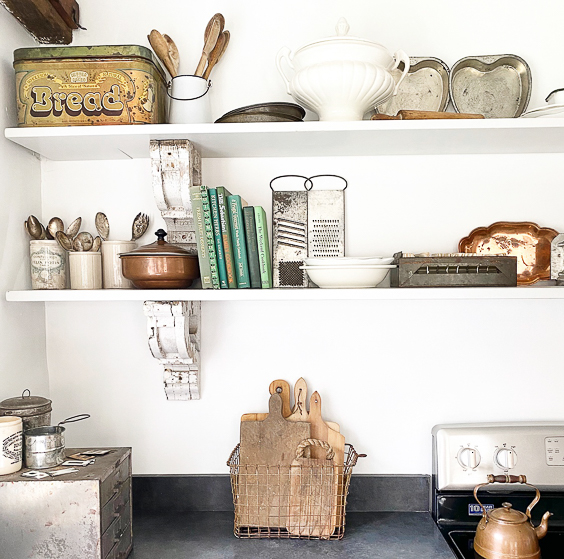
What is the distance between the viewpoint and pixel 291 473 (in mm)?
1390

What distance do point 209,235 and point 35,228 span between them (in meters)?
0.47

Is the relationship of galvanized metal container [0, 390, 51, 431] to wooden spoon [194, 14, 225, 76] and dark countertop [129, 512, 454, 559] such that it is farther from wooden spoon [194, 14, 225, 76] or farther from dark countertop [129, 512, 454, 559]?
wooden spoon [194, 14, 225, 76]

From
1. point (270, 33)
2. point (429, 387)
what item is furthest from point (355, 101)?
point (429, 387)

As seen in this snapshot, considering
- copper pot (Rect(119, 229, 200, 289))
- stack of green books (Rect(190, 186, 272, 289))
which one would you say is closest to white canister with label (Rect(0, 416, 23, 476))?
copper pot (Rect(119, 229, 200, 289))

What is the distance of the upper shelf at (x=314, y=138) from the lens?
1.24 meters

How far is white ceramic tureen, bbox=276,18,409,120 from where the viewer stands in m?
1.24

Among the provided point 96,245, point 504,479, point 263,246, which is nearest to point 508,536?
point 504,479

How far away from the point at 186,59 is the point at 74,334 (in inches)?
32.0

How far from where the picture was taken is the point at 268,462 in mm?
1419

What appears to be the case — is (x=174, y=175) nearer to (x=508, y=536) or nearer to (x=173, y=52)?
(x=173, y=52)

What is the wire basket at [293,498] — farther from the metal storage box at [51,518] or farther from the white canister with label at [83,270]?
the white canister with label at [83,270]

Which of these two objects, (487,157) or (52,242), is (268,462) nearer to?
(52,242)

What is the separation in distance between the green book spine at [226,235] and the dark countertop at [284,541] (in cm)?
62

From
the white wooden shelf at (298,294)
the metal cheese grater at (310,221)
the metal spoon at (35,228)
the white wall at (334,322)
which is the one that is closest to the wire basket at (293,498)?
the white wall at (334,322)
